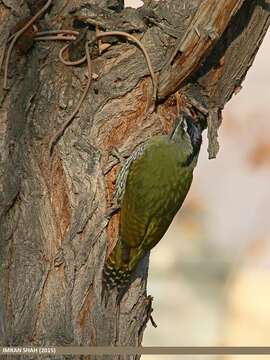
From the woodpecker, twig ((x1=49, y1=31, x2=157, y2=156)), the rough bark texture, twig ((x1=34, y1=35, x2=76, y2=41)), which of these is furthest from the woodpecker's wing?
twig ((x1=34, y1=35, x2=76, y2=41))

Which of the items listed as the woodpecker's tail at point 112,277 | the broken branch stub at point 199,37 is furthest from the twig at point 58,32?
the woodpecker's tail at point 112,277

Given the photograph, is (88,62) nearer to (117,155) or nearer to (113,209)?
(117,155)

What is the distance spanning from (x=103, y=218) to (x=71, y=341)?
0.73m

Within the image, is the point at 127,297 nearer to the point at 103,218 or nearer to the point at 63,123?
the point at 103,218

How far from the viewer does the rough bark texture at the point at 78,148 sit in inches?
135

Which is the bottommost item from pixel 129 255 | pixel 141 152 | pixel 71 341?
pixel 71 341

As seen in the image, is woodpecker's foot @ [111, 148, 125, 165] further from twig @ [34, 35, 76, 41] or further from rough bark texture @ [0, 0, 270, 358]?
twig @ [34, 35, 76, 41]

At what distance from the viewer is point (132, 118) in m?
3.76

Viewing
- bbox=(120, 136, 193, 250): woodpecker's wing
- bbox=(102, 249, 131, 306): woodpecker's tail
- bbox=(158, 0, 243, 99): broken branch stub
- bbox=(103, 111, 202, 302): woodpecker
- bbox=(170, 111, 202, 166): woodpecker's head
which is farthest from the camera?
bbox=(170, 111, 202, 166): woodpecker's head

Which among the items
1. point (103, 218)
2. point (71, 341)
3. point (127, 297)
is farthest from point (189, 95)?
point (71, 341)

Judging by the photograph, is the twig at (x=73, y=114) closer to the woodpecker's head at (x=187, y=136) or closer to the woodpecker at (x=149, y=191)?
the woodpecker at (x=149, y=191)

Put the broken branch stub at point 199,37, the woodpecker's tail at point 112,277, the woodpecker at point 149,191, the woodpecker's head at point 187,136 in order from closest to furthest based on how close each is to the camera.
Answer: the broken branch stub at point 199,37 < the woodpecker's tail at point 112,277 < the woodpecker at point 149,191 < the woodpecker's head at point 187,136

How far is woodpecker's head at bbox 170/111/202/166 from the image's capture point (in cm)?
388

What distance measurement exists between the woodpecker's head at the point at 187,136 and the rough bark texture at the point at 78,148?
8cm
